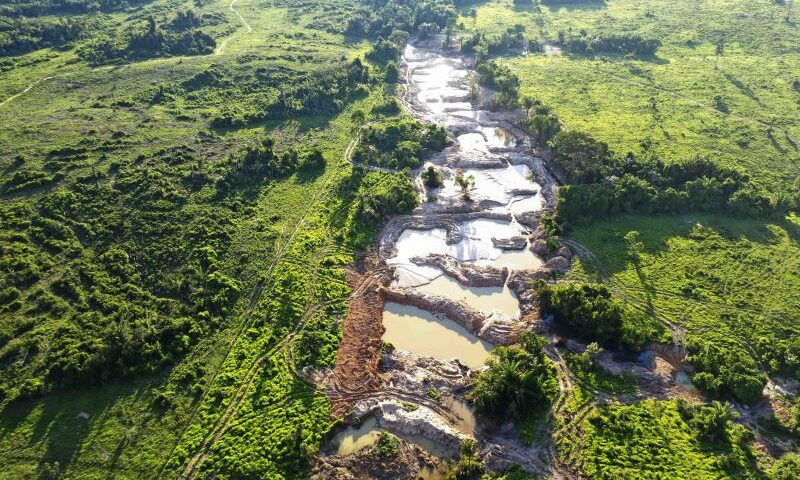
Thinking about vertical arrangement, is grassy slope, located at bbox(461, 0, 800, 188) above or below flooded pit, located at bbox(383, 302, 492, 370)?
above

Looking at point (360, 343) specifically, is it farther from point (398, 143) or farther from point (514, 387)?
point (398, 143)

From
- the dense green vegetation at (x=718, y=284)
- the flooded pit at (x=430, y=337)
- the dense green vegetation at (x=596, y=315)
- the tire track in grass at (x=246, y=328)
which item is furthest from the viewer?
the flooded pit at (x=430, y=337)

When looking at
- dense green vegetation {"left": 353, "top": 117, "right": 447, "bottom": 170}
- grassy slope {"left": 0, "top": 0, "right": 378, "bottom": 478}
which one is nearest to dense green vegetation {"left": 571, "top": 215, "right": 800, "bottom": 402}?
dense green vegetation {"left": 353, "top": 117, "right": 447, "bottom": 170}

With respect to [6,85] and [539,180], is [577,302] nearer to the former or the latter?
[539,180]

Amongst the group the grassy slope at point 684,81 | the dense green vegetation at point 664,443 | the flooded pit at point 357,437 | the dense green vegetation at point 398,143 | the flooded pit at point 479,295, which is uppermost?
the grassy slope at point 684,81

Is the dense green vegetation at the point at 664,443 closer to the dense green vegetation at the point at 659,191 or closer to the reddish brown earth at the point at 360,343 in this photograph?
the reddish brown earth at the point at 360,343

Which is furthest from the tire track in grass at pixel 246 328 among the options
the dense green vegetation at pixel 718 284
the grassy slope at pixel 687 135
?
the dense green vegetation at pixel 718 284

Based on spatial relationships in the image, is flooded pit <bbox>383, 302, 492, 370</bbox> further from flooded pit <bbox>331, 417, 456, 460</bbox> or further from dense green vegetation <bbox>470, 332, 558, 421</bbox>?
flooded pit <bbox>331, 417, 456, 460</bbox>

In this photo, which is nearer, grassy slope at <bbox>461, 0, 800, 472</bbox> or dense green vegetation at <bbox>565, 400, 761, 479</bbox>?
dense green vegetation at <bbox>565, 400, 761, 479</bbox>
